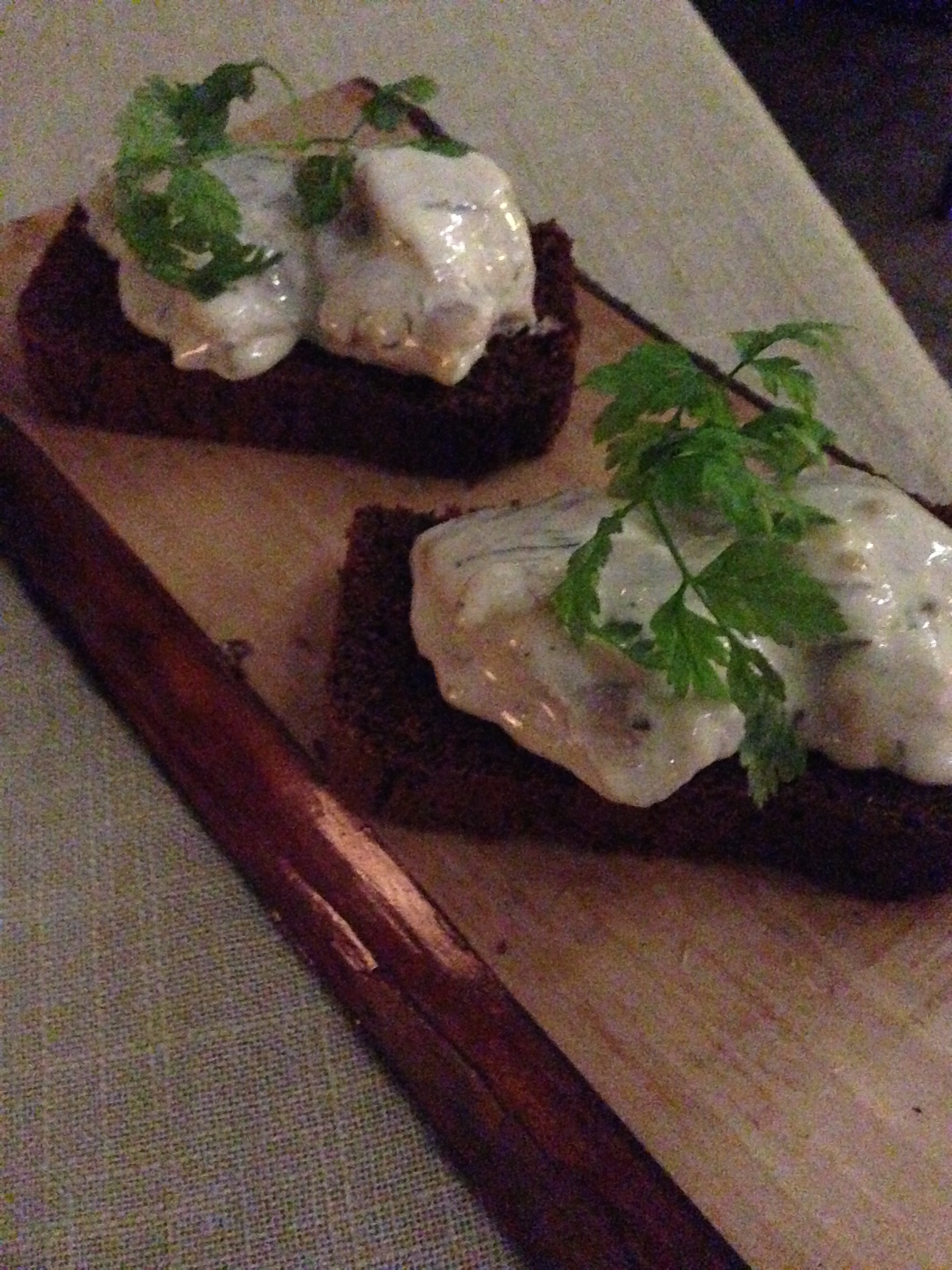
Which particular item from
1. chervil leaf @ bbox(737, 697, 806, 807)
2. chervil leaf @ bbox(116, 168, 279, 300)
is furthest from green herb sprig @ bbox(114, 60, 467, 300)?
chervil leaf @ bbox(737, 697, 806, 807)

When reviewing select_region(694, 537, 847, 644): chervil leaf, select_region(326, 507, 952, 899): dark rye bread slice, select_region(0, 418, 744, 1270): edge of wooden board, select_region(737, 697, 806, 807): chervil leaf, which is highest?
select_region(694, 537, 847, 644): chervil leaf

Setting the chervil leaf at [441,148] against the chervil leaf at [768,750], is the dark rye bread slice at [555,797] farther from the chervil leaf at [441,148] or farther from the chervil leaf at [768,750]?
the chervil leaf at [441,148]

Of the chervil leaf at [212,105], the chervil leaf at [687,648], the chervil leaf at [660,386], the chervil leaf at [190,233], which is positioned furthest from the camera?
the chervil leaf at [212,105]

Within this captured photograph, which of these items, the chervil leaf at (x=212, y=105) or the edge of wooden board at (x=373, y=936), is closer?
the edge of wooden board at (x=373, y=936)

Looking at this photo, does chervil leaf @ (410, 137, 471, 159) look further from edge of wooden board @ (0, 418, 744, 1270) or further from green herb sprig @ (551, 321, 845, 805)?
edge of wooden board @ (0, 418, 744, 1270)

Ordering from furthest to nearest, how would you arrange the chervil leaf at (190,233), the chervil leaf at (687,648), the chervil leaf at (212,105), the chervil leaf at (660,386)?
the chervil leaf at (212,105) < the chervil leaf at (190,233) < the chervil leaf at (660,386) < the chervil leaf at (687,648)

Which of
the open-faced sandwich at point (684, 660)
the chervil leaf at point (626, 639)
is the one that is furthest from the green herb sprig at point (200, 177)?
the chervil leaf at point (626, 639)

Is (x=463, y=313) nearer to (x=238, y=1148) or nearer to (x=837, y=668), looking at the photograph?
(x=837, y=668)

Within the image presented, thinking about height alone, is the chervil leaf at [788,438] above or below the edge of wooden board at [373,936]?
above
